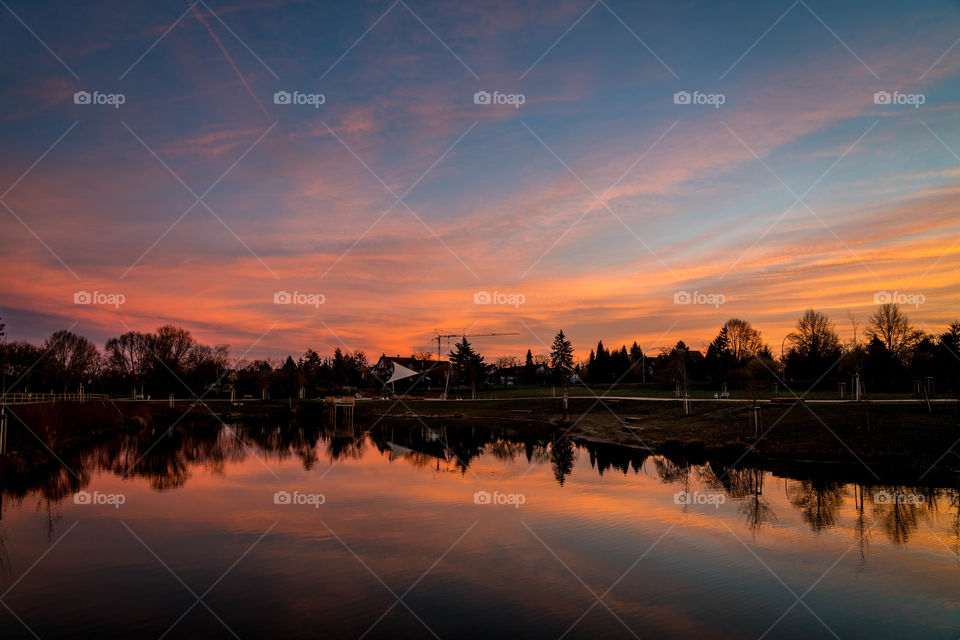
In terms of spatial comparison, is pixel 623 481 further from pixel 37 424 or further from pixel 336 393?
pixel 336 393

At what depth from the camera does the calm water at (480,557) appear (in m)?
11.5

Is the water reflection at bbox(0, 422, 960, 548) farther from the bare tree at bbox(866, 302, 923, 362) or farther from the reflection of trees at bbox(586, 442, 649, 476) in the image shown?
the bare tree at bbox(866, 302, 923, 362)

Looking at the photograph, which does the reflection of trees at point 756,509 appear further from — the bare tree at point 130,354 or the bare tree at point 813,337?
the bare tree at point 130,354

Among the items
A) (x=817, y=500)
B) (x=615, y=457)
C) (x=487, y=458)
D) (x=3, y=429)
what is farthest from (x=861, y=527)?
(x=3, y=429)

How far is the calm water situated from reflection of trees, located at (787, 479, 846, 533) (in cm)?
14

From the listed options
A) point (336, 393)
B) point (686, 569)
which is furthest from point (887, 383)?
point (336, 393)

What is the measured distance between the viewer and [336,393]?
117 metres

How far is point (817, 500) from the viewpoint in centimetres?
2162

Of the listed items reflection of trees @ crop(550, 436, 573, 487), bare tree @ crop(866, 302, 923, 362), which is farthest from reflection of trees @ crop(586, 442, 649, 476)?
bare tree @ crop(866, 302, 923, 362)

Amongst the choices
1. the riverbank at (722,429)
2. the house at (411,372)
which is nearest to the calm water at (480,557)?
the riverbank at (722,429)

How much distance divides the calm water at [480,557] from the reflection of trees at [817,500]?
143 mm

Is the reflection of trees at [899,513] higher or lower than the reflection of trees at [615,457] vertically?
higher

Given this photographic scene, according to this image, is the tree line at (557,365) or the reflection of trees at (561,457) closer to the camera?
the reflection of trees at (561,457)

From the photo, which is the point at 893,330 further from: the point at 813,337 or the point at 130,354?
the point at 130,354
